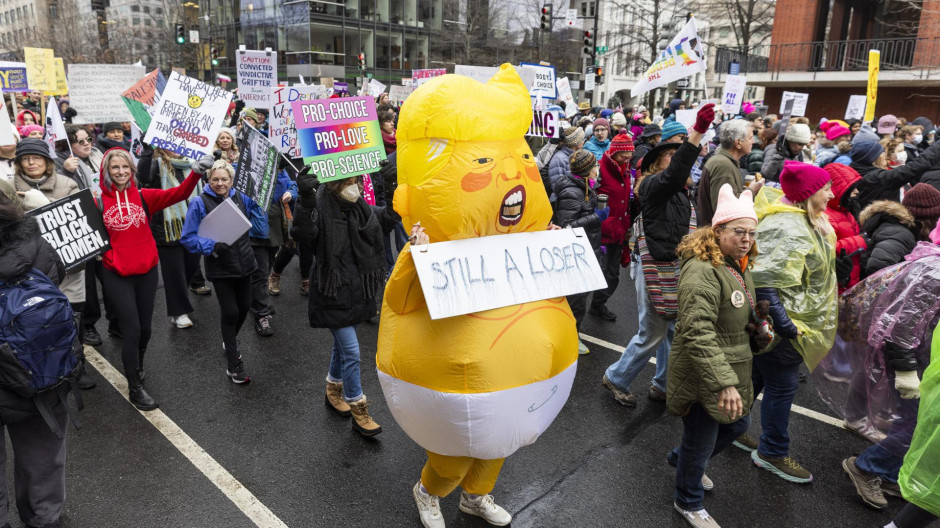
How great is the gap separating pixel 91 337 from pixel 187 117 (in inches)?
87.5

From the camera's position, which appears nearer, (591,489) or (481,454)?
(481,454)

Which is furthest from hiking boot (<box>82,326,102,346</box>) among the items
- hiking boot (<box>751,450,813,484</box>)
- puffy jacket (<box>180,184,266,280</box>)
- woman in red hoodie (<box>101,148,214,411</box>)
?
hiking boot (<box>751,450,813,484</box>)

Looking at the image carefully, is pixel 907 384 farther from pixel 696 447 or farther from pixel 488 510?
pixel 488 510

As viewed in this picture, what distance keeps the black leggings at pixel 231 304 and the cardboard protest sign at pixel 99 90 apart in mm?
4081

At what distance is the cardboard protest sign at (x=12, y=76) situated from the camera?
1169 centimetres

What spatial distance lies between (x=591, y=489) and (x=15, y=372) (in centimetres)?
306

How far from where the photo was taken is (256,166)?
187 inches

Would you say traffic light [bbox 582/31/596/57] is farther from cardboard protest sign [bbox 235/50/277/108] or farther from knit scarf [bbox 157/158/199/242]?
knit scarf [bbox 157/158/199/242]

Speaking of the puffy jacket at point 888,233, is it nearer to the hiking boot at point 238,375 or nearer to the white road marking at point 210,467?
the white road marking at point 210,467

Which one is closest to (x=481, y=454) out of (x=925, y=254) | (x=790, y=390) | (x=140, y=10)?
(x=790, y=390)

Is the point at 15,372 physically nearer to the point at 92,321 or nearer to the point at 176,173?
the point at 92,321

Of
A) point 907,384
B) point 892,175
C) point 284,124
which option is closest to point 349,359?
point 907,384

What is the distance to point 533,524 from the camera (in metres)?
3.32

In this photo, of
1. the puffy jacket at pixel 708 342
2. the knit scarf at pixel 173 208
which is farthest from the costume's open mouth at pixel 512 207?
the knit scarf at pixel 173 208
